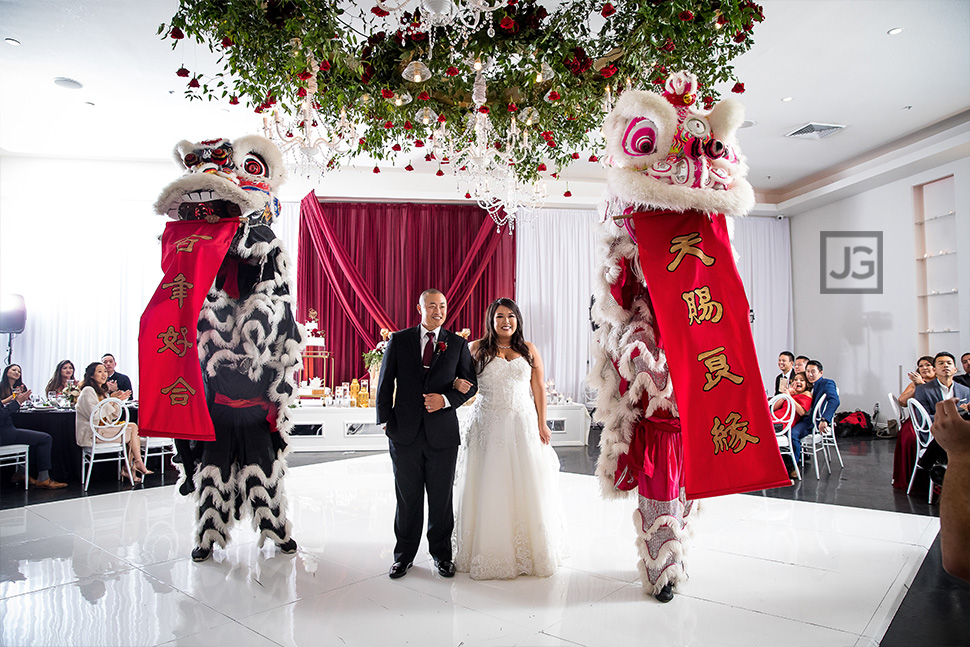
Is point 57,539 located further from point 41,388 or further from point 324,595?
point 41,388

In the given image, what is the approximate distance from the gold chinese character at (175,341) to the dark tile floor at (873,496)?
3046 mm

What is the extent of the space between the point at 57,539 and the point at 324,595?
84.1 inches

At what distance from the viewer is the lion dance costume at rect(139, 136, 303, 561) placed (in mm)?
3234

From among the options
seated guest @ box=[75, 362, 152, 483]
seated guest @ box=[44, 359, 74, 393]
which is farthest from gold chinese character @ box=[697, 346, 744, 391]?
seated guest @ box=[44, 359, 74, 393]

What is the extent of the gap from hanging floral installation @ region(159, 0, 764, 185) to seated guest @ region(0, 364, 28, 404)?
4.28 m

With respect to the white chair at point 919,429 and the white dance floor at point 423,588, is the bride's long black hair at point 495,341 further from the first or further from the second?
the white chair at point 919,429

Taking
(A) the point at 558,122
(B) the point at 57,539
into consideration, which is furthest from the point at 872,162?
(B) the point at 57,539

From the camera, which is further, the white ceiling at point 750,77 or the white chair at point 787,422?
the white chair at point 787,422

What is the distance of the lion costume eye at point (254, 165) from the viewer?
11.5ft

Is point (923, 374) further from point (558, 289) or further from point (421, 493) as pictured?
point (421, 493)

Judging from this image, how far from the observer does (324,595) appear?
9.81 ft

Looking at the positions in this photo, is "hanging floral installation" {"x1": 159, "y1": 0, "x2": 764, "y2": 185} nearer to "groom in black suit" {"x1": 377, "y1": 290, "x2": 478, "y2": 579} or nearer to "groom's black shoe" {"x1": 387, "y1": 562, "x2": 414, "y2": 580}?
"groom in black suit" {"x1": 377, "y1": 290, "x2": 478, "y2": 579}

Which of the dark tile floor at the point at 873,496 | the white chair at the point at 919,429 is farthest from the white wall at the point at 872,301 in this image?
the white chair at the point at 919,429

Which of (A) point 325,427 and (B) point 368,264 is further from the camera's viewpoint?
(B) point 368,264
